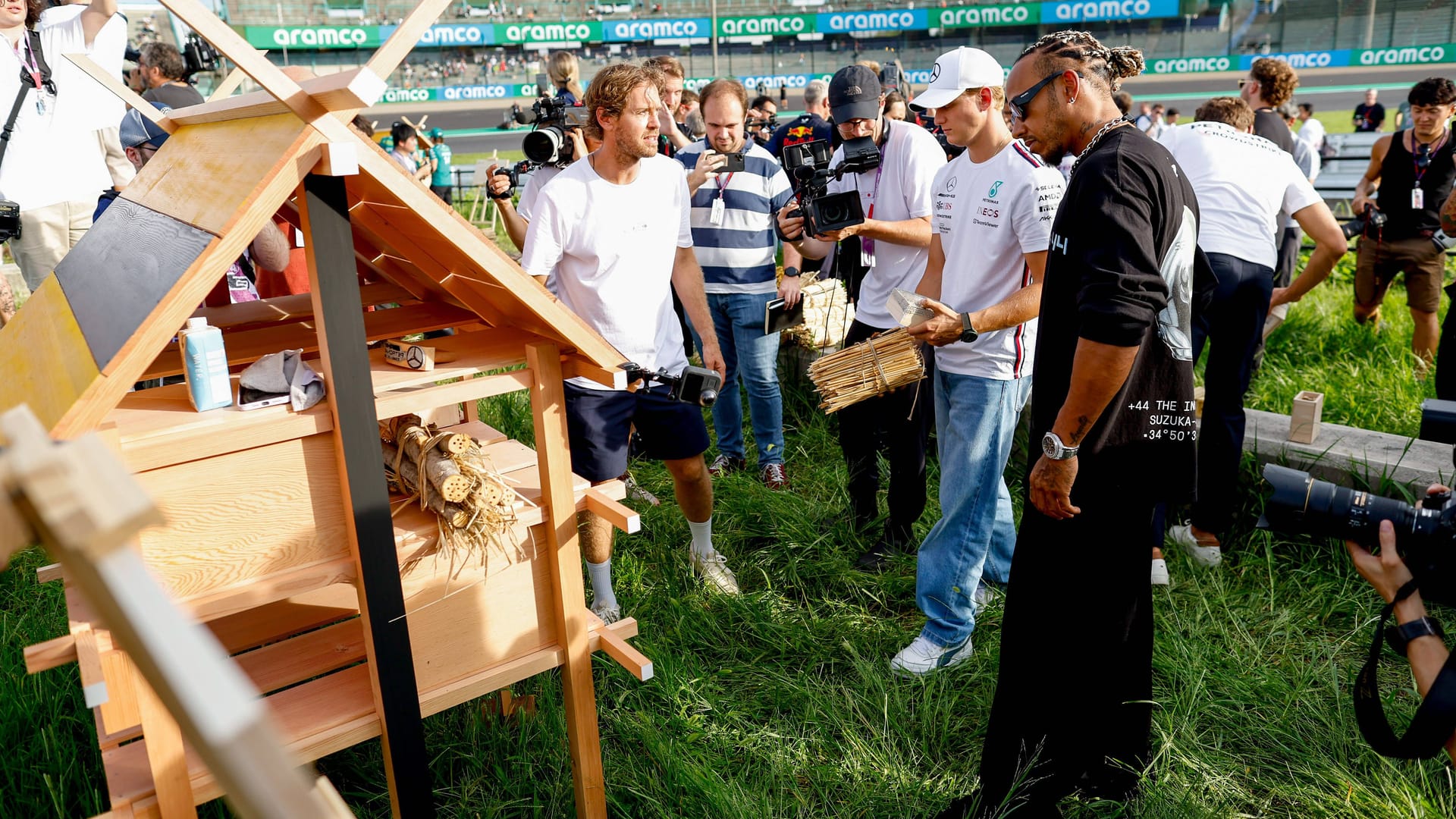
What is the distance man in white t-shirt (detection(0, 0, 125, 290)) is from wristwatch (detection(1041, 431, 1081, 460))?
4.74 meters

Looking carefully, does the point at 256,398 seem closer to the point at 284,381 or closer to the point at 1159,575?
the point at 284,381

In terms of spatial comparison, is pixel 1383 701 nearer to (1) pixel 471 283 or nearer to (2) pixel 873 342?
(2) pixel 873 342

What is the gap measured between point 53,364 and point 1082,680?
2.45m

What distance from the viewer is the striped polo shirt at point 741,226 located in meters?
4.90

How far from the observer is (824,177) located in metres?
4.15

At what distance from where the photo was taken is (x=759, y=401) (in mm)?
5023

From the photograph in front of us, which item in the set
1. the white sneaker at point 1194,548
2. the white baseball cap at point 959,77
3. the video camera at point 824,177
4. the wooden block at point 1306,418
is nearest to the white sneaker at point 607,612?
the video camera at point 824,177

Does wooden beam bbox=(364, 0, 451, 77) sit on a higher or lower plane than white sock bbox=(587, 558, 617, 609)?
higher

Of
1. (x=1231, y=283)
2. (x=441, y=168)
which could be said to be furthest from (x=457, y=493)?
Answer: (x=441, y=168)

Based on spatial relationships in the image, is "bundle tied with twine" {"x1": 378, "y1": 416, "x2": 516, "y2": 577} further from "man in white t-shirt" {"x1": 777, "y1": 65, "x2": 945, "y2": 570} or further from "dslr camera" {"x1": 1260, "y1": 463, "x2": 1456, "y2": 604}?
"man in white t-shirt" {"x1": 777, "y1": 65, "x2": 945, "y2": 570}

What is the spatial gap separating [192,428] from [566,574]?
3.04ft

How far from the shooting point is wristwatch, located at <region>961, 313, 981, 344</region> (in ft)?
9.79

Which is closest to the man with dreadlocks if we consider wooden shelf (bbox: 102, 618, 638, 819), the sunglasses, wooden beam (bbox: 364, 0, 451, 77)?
the sunglasses

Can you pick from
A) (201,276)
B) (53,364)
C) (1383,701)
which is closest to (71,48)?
(53,364)
